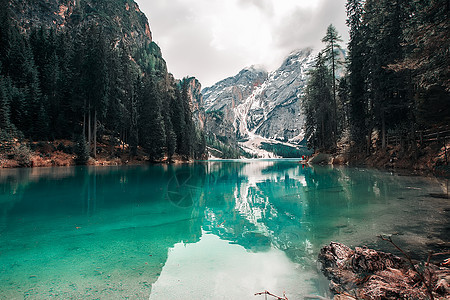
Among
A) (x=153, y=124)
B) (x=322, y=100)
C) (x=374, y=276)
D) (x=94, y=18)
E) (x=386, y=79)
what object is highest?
(x=94, y=18)

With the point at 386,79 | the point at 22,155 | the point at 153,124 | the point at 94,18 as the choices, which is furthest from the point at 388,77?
the point at 94,18

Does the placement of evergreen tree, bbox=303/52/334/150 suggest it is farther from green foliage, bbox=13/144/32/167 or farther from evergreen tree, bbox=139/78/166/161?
green foliage, bbox=13/144/32/167

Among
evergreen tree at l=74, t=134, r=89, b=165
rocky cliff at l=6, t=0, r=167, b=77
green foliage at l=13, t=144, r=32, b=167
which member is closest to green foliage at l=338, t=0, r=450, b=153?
evergreen tree at l=74, t=134, r=89, b=165

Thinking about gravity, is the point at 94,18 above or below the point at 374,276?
above

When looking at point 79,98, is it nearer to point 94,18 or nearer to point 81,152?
point 81,152

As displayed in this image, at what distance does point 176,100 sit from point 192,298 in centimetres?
5409

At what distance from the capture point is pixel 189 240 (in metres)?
5.65

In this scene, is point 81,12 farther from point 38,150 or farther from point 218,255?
point 218,255

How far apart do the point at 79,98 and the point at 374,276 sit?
140 feet

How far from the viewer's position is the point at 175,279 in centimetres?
381

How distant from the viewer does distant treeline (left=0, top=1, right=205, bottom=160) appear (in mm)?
34531

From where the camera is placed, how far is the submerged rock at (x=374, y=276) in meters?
2.73

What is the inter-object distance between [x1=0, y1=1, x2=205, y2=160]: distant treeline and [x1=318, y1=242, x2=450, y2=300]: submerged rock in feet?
113

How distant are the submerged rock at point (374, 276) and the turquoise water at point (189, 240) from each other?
1.00ft
